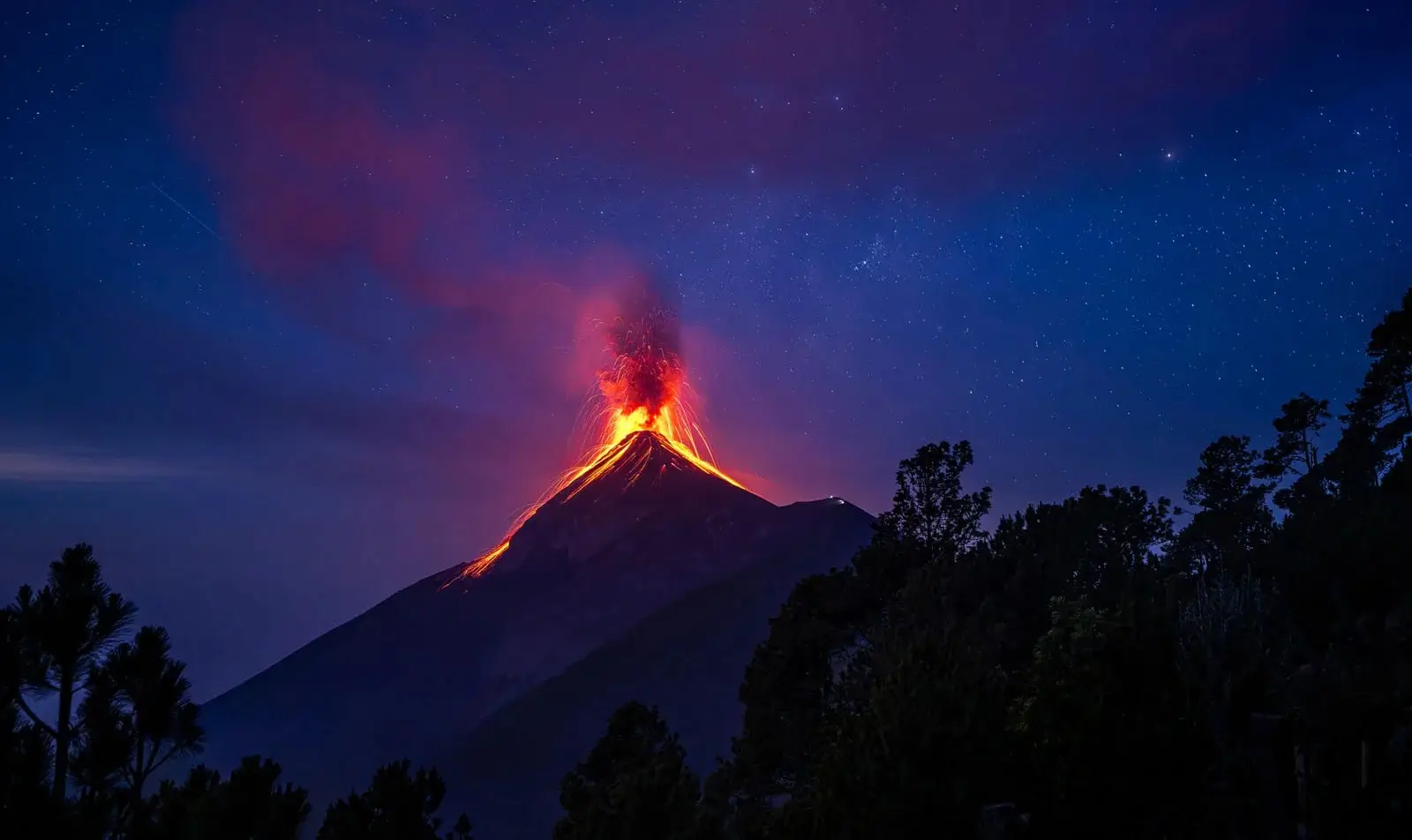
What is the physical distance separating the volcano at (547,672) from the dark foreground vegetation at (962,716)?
11398 centimetres

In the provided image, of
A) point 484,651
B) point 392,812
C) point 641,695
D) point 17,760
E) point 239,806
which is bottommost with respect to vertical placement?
point 641,695

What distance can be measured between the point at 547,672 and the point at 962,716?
174 m

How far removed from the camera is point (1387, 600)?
34875 mm

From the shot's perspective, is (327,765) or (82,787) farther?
(327,765)

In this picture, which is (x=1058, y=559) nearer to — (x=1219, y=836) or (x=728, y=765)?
(x=728, y=765)

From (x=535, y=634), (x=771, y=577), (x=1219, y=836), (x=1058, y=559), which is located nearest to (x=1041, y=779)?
(x=1219, y=836)

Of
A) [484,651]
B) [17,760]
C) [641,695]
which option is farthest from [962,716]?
[484,651]

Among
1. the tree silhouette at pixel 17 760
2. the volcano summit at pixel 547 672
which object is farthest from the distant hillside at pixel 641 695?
the tree silhouette at pixel 17 760

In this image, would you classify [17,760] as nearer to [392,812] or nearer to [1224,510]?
[392,812]

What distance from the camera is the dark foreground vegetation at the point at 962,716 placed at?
38.8 ft

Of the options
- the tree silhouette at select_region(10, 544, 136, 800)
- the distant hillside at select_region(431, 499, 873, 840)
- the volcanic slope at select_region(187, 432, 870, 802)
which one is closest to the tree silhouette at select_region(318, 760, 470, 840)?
the tree silhouette at select_region(10, 544, 136, 800)

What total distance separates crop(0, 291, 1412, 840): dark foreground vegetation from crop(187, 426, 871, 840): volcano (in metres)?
114

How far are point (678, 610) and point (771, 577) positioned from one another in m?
19.6

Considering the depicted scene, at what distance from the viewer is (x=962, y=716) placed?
38.3ft
